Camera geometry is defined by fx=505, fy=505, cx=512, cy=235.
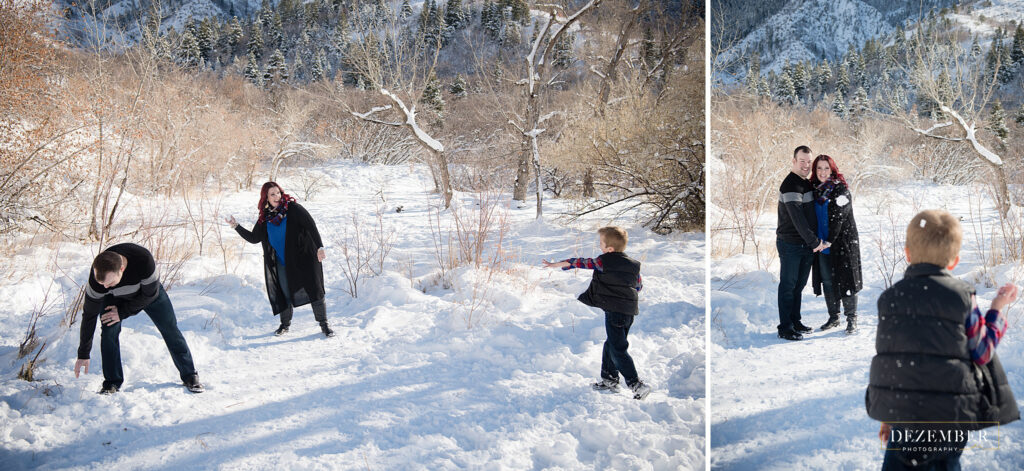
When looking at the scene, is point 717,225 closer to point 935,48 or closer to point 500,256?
point 935,48

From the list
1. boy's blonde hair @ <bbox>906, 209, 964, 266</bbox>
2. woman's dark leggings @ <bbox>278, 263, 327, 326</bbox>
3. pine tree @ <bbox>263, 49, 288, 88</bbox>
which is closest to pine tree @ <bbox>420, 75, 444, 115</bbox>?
pine tree @ <bbox>263, 49, 288, 88</bbox>

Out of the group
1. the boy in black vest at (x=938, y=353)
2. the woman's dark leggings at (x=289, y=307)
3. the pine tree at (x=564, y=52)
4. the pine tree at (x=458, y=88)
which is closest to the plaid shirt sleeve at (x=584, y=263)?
the boy in black vest at (x=938, y=353)

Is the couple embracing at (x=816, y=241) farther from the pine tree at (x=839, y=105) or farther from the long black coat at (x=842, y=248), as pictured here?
the pine tree at (x=839, y=105)

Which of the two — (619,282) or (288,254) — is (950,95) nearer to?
(619,282)

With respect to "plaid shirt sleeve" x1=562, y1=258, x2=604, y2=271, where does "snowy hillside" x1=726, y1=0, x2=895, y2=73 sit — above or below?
above

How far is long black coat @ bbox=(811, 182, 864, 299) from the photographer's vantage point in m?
1.78

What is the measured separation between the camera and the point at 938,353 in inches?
45.9

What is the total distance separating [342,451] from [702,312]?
2109 millimetres

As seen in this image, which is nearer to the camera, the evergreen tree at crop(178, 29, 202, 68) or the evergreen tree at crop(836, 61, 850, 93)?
the evergreen tree at crop(836, 61, 850, 93)

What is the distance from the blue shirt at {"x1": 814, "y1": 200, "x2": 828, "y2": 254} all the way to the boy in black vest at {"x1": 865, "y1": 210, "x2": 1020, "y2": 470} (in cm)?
66

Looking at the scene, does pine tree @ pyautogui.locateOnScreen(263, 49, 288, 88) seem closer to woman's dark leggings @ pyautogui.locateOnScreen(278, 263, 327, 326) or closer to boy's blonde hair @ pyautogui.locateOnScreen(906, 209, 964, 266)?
woman's dark leggings @ pyautogui.locateOnScreen(278, 263, 327, 326)

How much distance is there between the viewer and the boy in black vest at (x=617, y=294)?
2.21m

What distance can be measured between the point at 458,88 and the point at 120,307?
3657 millimetres

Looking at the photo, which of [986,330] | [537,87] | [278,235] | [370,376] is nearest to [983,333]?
[986,330]
